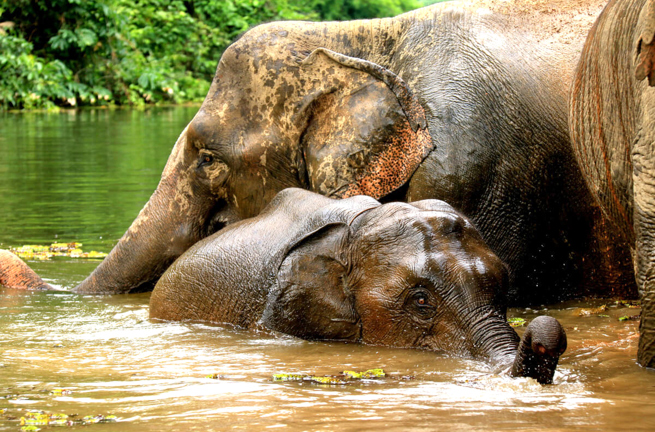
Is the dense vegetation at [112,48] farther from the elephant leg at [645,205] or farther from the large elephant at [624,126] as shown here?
the elephant leg at [645,205]

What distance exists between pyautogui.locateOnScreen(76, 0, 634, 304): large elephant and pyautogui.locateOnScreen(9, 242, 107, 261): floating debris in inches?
81.0

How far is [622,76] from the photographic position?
15.4 ft

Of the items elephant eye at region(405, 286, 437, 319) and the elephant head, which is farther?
the elephant head

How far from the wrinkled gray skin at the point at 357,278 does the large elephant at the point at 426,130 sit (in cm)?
70

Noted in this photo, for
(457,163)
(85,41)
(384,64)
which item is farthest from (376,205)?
(85,41)

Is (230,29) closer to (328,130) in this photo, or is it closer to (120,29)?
(120,29)

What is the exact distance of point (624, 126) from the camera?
463 centimetres

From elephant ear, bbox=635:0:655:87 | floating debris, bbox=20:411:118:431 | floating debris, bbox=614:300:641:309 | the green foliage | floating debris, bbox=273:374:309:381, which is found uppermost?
the green foliage

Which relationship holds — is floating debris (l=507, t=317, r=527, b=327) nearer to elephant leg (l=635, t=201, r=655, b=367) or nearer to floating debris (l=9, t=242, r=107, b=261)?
elephant leg (l=635, t=201, r=655, b=367)

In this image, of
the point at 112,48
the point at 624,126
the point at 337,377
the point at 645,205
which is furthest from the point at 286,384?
the point at 112,48

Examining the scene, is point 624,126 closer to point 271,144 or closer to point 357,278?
point 357,278

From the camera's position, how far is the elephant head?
22.2ft

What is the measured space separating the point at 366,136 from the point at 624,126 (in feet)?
7.79

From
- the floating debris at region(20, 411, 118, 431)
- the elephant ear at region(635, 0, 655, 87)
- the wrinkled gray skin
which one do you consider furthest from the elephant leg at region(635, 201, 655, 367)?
the floating debris at region(20, 411, 118, 431)
